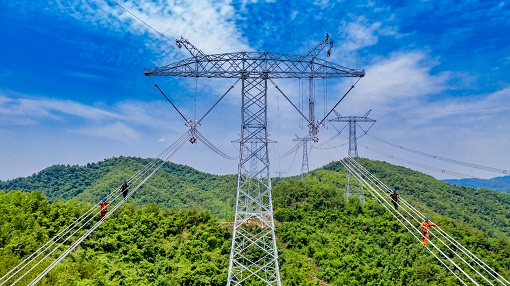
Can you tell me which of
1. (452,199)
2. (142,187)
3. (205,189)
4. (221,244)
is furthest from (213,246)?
(452,199)

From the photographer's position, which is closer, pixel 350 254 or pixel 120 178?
pixel 350 254

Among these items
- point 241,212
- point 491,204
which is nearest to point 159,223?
point 241,212

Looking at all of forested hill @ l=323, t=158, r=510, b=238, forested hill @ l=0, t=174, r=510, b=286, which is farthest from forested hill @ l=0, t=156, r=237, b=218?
forested hill @ l=323, t=158, r=510, b=238

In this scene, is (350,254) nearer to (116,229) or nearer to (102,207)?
(116,229)

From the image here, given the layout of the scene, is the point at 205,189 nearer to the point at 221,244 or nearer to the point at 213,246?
the point at 221,244

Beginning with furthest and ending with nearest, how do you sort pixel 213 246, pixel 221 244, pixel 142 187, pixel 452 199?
pixel 452 199
pixel 142 187
pixel 221 244
pixel 213 246

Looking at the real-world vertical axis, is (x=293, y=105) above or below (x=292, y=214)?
above

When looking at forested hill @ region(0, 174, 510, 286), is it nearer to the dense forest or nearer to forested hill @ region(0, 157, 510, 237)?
the dense forest

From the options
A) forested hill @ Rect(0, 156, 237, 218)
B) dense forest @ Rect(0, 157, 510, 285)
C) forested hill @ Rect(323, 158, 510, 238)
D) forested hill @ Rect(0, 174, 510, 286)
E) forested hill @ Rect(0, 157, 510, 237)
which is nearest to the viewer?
dense forest @ Rect(0, 157, 510, 285)
